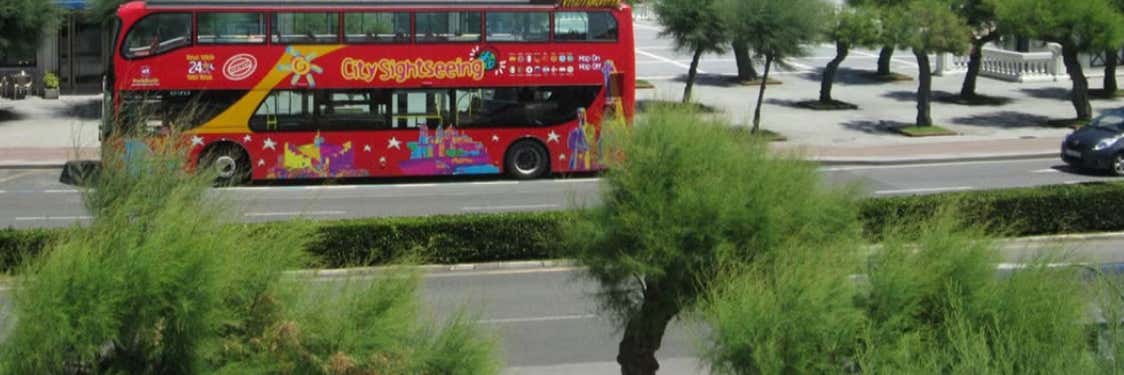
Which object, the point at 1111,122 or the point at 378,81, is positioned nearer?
the point at 378,81

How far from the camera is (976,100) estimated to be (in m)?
41.0

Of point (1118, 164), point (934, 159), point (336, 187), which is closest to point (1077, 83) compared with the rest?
point (934, 159)

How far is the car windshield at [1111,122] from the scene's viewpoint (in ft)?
98.7

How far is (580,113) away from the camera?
28688mm

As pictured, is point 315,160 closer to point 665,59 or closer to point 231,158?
point 231,158

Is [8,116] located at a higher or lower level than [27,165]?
higher

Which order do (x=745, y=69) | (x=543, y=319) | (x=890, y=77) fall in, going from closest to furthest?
(x=543, y=319) < (x=745, y=69) < (x=890, y=77)

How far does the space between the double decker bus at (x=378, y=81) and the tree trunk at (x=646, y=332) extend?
45.0 ft

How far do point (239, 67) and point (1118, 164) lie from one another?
17.2m

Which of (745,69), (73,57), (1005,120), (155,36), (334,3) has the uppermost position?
(334,3)

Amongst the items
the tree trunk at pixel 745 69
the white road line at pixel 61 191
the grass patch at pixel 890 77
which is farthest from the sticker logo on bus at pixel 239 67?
the grass patch at pixel 890 77

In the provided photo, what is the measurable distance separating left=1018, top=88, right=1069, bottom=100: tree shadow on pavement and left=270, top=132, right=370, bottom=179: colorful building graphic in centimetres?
2228

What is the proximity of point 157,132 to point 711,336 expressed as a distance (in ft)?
58.4

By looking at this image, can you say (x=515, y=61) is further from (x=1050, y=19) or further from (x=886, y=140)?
(x=1050, y=19)
